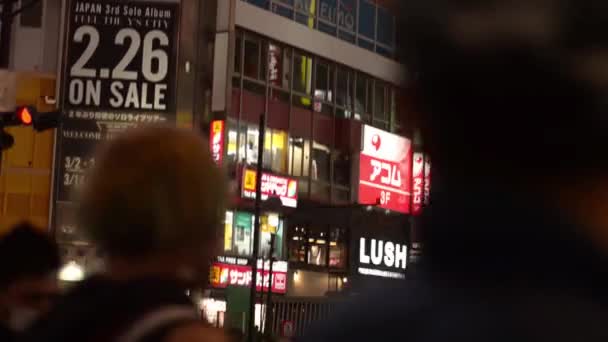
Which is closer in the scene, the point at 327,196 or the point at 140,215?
the point at 140,215

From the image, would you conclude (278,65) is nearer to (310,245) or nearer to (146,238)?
(310,245)

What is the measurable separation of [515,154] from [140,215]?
0.65m

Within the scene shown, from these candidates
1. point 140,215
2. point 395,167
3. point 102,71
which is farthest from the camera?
point 395,167

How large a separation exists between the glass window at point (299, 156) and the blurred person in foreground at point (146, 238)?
42.0m

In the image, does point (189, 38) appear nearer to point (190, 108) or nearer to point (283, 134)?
point (190, 108)

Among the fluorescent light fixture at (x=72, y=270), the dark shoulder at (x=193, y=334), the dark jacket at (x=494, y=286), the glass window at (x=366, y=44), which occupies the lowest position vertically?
the fluorescent light fixture at (x=72, y=270)

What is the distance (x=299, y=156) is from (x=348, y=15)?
22.0ft

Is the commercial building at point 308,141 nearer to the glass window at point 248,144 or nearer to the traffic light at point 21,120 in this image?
the glass window at point 248,144

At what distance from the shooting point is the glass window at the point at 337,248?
154 feet

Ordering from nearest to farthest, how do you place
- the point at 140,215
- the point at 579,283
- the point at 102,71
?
the point at 579,283
the point at 140,215
the point at 102,71

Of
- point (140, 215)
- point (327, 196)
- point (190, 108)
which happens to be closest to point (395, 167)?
point (327, 196)

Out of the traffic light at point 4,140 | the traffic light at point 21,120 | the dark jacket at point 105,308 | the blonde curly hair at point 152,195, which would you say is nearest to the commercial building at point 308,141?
the traffic light at point 21,120

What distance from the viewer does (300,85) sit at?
4425 centimetres

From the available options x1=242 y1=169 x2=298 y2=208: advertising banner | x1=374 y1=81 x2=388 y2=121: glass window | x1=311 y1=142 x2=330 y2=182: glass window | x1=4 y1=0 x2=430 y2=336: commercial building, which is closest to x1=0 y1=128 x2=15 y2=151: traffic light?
x1=4 y1=0 x2=430 y2=336: commercial building
